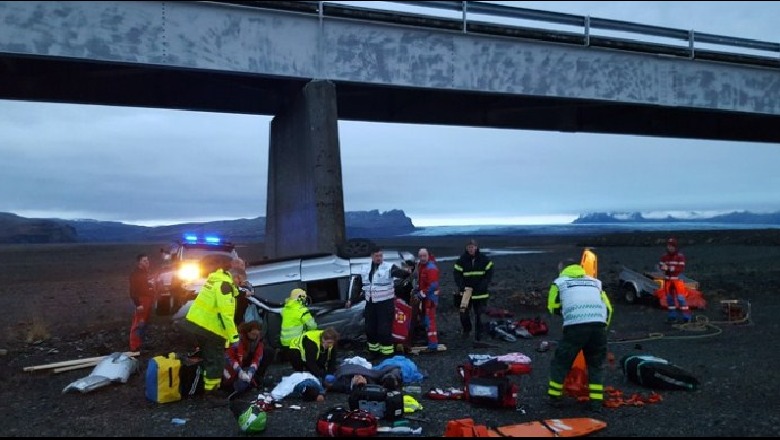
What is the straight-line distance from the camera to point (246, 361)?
26.8 feet

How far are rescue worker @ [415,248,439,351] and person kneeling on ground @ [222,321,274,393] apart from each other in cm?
317

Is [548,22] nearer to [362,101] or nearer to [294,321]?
[362,101]

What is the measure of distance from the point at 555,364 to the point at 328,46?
9.29 meters

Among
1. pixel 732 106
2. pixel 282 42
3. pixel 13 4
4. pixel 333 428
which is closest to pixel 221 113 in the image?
pixel 282 42

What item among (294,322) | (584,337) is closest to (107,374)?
(294,322)

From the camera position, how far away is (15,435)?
6.51m

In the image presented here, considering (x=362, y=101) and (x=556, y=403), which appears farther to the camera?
(x=362, y=101)

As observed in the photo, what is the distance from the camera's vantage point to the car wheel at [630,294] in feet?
53.4

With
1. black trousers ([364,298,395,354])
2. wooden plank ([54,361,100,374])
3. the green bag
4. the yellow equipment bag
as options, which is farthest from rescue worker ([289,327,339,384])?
wooden plank ([54,361,100,374])

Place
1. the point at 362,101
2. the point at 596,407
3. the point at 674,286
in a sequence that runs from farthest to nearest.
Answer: the point at 362,101, the point at 674,286, the point at 596,407

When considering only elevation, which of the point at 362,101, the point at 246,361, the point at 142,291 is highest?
the point at 362,101

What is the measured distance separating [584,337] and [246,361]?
4440 mm

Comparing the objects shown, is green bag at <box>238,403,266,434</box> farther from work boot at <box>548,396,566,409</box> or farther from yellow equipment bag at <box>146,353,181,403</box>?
work boot at <box>548,396,566,409</box>

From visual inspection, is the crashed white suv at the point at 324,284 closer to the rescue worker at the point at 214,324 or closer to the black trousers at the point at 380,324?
the black trousers at the point at 380,324
